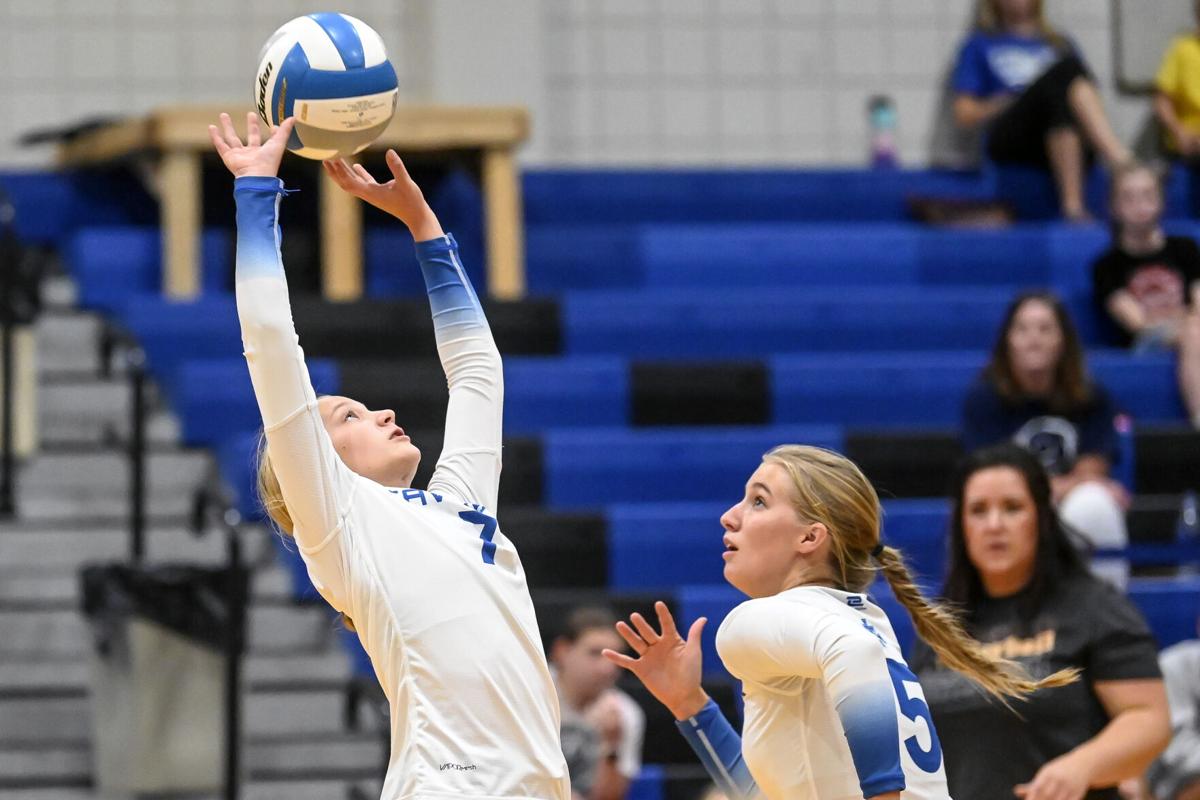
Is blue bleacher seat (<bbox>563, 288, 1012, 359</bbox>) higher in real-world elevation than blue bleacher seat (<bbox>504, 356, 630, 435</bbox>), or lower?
higher

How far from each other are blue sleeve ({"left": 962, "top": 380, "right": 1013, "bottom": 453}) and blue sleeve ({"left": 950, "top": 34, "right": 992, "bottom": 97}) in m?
2.67

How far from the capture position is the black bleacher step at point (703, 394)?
6711 mm

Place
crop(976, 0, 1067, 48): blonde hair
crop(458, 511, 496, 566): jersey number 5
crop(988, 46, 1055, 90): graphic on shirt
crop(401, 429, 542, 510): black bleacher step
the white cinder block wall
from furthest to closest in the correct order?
crop(976, 0, 1067, 48): blonde hair → crop(988, 46, 1055, 90): graphic on shirt → the white cinder block wall → crop(401, 429, 542, 510): black bleacher step → crop(458, 511, 496, 566): jersey number 5

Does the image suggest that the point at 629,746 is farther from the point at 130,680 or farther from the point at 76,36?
the point at 76,36

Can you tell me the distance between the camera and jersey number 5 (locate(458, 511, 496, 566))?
10.0 ft

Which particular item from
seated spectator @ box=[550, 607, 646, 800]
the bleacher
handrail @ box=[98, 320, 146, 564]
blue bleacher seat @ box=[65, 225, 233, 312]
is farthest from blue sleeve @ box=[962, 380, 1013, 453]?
blue bleacher seat @ box=[65, 225, 233, 312]

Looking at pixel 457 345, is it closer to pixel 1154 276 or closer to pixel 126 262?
pixel 126 262

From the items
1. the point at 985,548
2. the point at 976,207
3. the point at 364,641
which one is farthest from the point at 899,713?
the point at 976,207

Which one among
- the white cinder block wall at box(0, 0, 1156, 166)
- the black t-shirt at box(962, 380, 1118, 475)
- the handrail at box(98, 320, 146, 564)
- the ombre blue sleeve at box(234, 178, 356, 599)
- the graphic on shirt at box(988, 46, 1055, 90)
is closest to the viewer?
the ombre blue sleeve at box(234, 178, 356, 599)

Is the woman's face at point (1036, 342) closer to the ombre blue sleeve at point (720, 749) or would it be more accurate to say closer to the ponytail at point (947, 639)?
the ponytail at point (947, 639)

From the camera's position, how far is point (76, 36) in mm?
8188

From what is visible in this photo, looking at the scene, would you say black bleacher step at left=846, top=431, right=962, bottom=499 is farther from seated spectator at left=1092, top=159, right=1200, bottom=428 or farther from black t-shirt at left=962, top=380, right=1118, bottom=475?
seated spectator at left=1092, top=159, right=1200, bottom=428

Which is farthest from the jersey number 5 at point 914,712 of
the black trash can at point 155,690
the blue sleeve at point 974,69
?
the blue sleeve at point 974,69

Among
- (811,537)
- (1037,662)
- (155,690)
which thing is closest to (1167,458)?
(1037,662)
